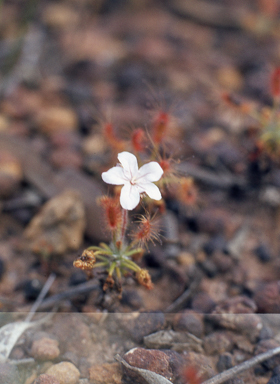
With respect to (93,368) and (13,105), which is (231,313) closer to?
(93,368)

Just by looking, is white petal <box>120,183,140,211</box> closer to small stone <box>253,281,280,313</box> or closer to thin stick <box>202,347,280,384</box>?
thin stick <box>202,347,280,384</box>

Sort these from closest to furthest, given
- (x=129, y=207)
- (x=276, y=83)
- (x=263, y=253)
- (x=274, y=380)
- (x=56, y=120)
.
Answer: (x=129, y=207) < (x=274, y=380) < (x=276, y=83) < (x=263, y=253) < (x=56, y=120)

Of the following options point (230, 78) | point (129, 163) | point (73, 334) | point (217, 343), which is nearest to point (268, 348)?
point (217, 343)

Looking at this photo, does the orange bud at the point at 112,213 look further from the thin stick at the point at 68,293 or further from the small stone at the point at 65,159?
the small stone at the point at 65,159

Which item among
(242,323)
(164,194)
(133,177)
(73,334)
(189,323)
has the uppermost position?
(164,194)

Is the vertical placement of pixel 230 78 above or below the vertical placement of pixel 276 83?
above

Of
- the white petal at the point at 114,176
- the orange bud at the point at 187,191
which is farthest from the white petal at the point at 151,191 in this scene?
the orange bud at the point at 187,191

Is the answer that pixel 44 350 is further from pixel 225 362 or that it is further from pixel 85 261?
pixel 225 362
